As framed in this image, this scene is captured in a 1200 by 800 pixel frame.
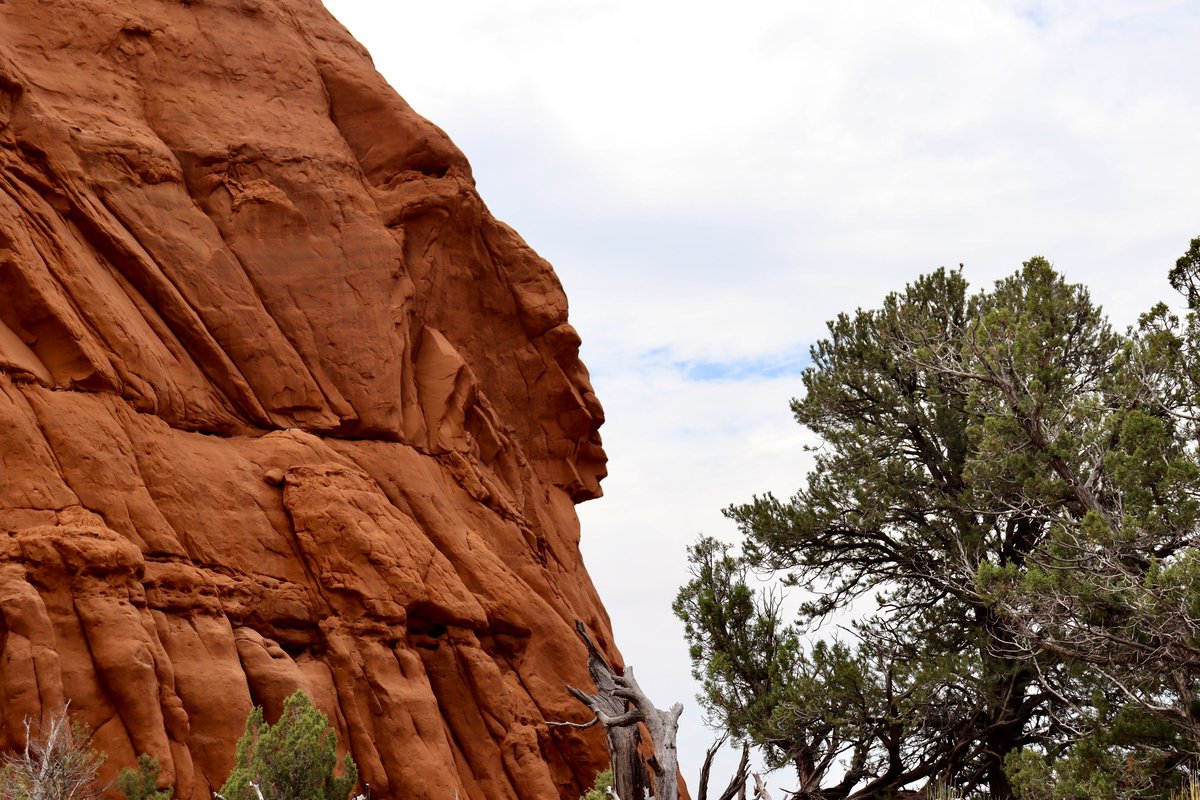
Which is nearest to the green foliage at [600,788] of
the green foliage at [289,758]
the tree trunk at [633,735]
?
the tree trunk at [633,735]

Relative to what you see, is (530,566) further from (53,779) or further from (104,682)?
(53,779)

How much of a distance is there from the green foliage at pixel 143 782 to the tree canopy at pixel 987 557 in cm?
964

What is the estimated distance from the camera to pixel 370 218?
79.0 ft

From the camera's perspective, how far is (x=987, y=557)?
19828 mm

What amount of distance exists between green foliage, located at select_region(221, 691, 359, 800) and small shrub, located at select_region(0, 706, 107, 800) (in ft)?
5.32

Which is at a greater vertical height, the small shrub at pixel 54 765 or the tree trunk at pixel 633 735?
the small shrub at pixel 54 765

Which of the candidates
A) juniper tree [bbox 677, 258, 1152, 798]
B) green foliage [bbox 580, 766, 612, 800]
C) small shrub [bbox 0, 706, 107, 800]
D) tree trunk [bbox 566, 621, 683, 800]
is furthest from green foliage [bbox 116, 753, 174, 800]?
juniper tree [bbox 677, 258, 1152, 798]

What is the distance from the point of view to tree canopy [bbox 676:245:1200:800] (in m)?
16.3

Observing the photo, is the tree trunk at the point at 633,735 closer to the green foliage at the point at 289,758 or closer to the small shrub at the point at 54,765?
the green foliage at the point at 289,758

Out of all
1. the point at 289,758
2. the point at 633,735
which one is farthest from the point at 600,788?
the point at 289,758

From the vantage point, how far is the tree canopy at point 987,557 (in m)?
16.3

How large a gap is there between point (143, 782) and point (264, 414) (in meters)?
7.31

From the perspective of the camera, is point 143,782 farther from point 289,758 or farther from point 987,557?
point 987,557

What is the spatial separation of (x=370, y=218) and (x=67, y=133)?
567cm
